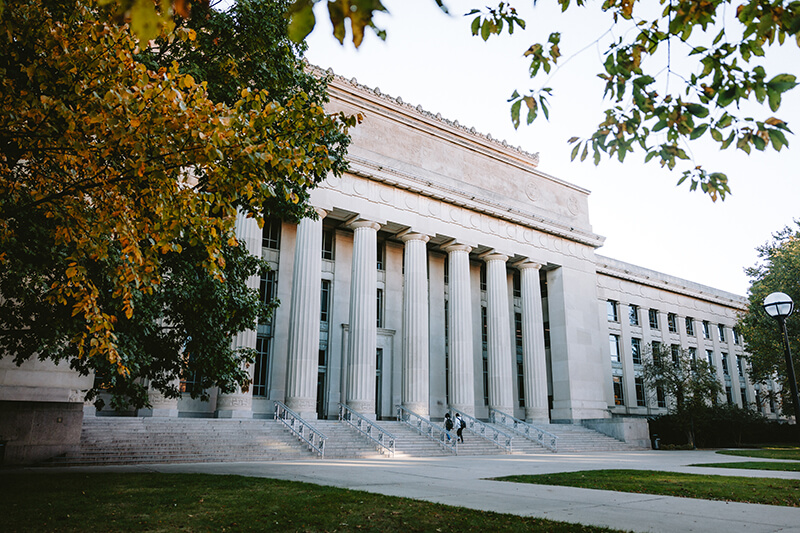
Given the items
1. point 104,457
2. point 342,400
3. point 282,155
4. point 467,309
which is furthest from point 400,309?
point 282,155

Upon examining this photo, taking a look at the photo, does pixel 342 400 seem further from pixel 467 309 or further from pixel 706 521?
pixel 706 521

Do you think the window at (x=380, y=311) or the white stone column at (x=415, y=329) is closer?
the white stone column at (x=415, y=329)

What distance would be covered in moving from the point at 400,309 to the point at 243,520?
27.7m

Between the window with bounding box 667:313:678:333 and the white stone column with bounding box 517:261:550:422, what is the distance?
20.9m

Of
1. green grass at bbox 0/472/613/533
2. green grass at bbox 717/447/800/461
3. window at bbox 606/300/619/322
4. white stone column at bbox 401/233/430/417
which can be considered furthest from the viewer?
window at bbox 606/300/619/322

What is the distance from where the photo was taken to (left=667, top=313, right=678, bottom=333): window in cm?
5085

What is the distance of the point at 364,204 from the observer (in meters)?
30.7

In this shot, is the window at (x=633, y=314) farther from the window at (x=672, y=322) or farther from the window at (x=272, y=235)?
the window at (x=272, y=235)

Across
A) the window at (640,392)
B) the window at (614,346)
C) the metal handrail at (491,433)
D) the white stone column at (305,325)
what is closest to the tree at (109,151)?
the white stone column at (305,325)

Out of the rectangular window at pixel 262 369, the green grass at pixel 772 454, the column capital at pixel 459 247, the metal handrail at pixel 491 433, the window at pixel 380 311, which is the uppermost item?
the column capital at pixel 459 247

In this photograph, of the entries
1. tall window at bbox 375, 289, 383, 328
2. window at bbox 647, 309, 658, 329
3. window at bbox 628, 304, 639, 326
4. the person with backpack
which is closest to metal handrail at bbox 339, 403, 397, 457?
the person with backpack

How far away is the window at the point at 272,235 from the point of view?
30828 millimetres

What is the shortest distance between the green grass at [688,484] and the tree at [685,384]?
964 inches

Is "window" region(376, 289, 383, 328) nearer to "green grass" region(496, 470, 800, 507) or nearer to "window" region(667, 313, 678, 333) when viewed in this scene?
"green grass" region(496, 470, 800, 507)
